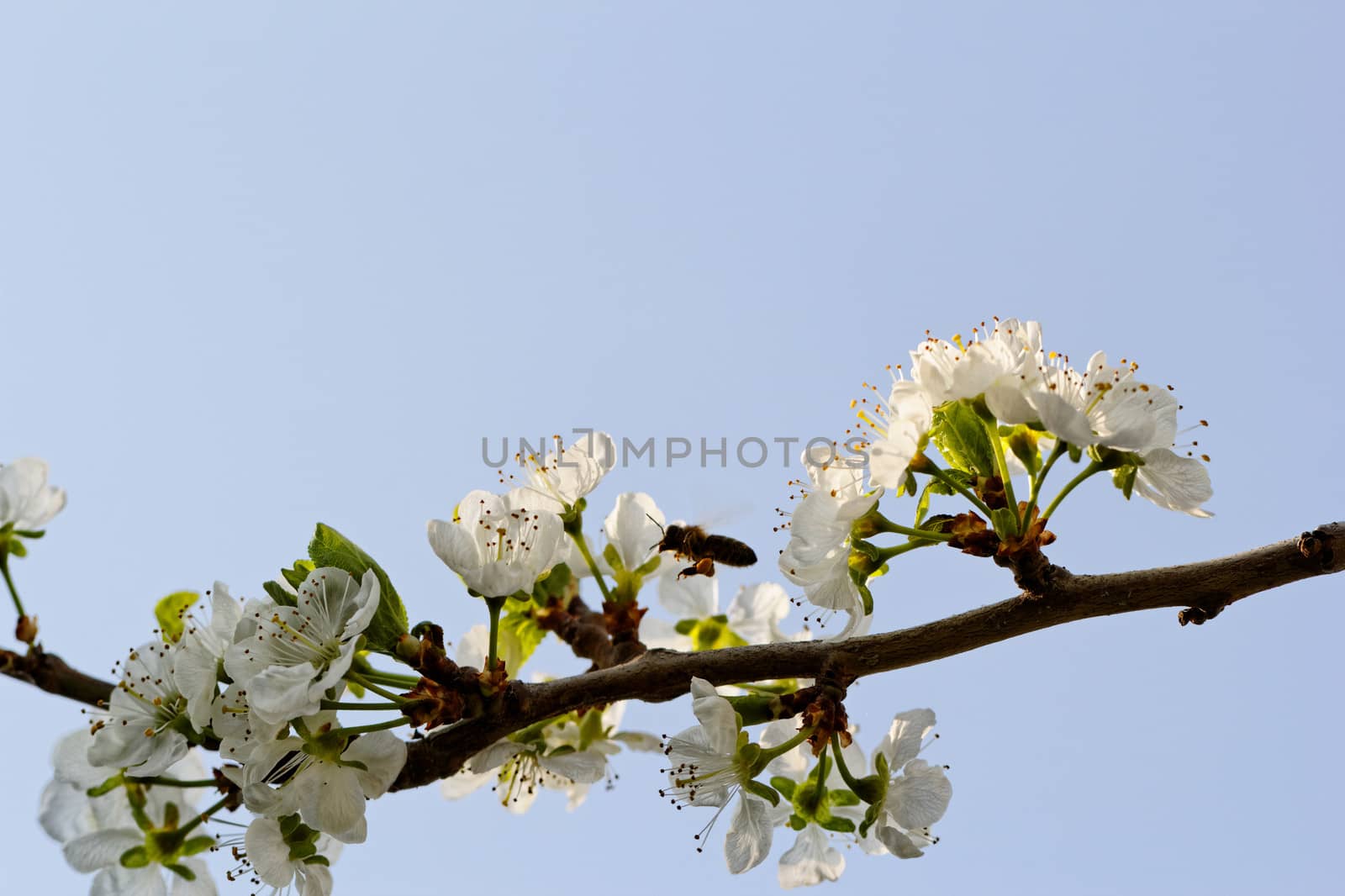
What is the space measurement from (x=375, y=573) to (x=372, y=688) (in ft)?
0.74

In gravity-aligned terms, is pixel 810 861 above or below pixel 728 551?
below

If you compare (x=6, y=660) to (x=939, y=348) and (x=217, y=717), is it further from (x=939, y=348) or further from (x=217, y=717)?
(x=939, y=348)

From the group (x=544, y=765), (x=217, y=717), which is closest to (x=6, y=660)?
(x=217, y=717)

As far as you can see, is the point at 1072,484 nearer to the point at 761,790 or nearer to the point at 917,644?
the point at 917,644

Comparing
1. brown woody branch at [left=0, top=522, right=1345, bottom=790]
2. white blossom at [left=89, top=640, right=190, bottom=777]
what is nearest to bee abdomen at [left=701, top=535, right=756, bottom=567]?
brown woody branch at [left=0, top=522, right=1345, bottom=790]

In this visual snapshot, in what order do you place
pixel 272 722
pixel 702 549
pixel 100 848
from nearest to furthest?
pixel 272 722 < pixel 100 848 < pixel 702 549

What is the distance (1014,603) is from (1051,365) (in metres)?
0.49

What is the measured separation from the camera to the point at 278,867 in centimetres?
219

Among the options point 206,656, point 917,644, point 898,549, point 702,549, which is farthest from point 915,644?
point 206,656

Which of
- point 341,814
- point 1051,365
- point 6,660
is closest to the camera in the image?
point 341,814

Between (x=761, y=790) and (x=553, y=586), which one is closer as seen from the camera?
(x=761, y=790)

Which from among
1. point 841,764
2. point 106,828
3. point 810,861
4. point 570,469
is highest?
point 570,469

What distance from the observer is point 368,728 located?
82.8 inches

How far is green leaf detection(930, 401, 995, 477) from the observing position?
215cm
